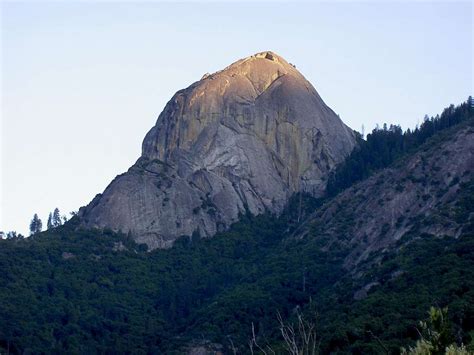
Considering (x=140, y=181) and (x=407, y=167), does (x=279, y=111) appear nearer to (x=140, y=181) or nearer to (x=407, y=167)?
(x=140, y=181)

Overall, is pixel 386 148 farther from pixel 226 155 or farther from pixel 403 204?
pixel 403 204

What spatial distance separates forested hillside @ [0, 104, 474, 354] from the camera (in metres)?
96.9

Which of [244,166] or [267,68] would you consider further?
[267,68]

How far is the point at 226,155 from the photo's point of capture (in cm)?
15038

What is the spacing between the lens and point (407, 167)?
128m

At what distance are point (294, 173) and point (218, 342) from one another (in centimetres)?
4971

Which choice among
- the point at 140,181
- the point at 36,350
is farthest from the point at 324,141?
the point at 36,350

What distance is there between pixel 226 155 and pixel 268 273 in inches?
1171

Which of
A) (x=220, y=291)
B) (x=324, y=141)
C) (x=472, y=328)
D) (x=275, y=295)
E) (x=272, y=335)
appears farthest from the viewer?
(x=324, y=141)

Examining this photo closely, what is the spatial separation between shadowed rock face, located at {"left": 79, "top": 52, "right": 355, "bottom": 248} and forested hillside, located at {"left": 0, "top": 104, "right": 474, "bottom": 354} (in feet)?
9.49

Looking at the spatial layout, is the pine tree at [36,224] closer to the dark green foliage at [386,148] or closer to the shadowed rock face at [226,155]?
the shadowed rock face at [226,155]

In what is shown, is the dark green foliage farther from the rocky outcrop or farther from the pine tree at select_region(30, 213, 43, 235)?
the pine tree at select_region(30, 213, 43, 235)

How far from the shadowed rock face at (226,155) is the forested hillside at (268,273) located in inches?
114

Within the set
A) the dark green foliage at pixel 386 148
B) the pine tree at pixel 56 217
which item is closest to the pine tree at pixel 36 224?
the pine tree at pixel 56 217
